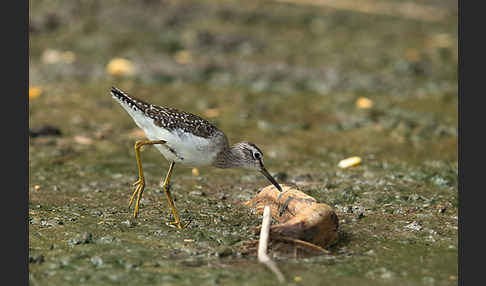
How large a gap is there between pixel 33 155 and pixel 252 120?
3.41 m

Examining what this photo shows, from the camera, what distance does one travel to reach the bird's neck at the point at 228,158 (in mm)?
6961

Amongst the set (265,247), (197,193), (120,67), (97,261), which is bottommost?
(97,261)

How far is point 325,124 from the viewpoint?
1045 centimetres

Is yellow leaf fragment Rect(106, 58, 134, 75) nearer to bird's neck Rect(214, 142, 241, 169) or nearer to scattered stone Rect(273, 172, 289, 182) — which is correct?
scattered stone Rect(273, 172, 289, 182)

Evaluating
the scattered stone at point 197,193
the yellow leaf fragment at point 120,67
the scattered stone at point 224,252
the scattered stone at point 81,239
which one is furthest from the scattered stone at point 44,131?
the scattered stone at point 224,252

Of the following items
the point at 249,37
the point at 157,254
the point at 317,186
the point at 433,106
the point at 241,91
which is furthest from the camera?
the point at 249,37

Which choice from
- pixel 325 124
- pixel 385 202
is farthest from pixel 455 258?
pixel 325 124

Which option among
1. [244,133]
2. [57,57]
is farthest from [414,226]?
[57,57]

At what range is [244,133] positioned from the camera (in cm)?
995

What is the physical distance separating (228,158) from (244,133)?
2923mm

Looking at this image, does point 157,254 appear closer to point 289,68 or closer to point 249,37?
point 289,68

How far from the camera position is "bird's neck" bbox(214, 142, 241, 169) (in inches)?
274

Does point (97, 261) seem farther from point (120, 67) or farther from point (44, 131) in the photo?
point (120, 67)

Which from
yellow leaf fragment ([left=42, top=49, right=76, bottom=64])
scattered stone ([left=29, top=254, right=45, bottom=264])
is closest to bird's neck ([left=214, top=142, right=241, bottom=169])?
scattered stone ([left=29, top=254, right=45, bottom=264])
